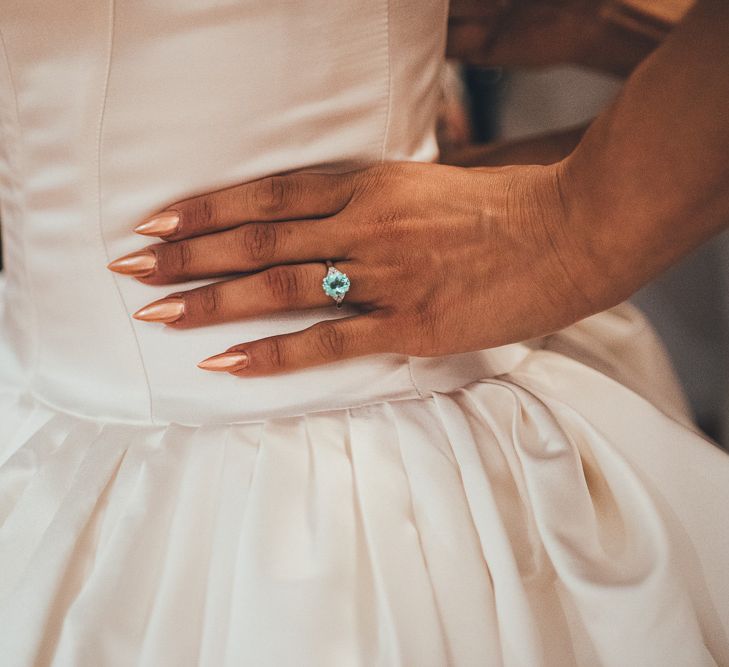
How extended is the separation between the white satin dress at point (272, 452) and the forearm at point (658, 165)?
0.15 m

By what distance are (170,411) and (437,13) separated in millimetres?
381

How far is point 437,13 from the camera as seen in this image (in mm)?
533

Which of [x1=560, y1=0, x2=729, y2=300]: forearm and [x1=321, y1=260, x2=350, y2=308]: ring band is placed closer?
[x1=560, y1=0, x2=729, y2=300]: forearm

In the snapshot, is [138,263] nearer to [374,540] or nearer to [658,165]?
[374,540]

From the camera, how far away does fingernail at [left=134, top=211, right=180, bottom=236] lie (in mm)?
509

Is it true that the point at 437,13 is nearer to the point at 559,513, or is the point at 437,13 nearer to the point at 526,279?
the point at 526,279

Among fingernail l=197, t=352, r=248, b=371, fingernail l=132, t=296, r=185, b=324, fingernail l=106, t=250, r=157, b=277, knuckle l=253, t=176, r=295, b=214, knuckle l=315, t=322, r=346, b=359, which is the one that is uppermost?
knuckle l=253, t=176, r=295, b=214

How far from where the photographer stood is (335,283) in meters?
0.53

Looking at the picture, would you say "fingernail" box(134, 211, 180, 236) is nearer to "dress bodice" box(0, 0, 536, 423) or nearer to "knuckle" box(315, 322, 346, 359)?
"dress bodice" box(0, 0, 536, 423)

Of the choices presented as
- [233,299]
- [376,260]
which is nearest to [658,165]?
[376,260]

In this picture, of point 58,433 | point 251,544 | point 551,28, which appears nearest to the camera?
point 251,544

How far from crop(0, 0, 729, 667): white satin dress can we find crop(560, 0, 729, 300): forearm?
0.48ft

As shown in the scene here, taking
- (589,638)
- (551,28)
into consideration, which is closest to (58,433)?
(589,638)

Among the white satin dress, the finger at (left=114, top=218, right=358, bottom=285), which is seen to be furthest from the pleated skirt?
the finger at (left=114, top=218, right=358, bottom=285)
